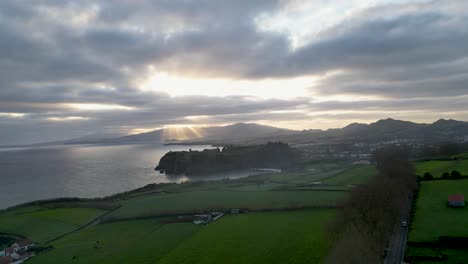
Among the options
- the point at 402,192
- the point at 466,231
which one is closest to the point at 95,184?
the point at 402,192

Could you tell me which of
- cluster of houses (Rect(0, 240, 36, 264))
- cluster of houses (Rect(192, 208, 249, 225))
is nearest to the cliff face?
cluster of houses (Rect(192, 208, 249, 225))

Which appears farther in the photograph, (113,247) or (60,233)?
(60,233)

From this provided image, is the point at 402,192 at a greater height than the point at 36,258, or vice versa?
the point at 402,192

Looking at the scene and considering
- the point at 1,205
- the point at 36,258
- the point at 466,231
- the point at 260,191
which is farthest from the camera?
the point at 1,205

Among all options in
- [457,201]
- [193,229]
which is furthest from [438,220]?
[193,229]

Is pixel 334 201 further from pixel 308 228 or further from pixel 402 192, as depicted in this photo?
pixel 308 228

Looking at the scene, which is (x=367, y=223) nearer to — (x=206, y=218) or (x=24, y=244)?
(x=206, y=218)

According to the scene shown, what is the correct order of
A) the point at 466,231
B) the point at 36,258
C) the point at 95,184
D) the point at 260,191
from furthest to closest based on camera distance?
the point at 95,184, the point at 260,191, the point at 36,258, the point at 466,231
